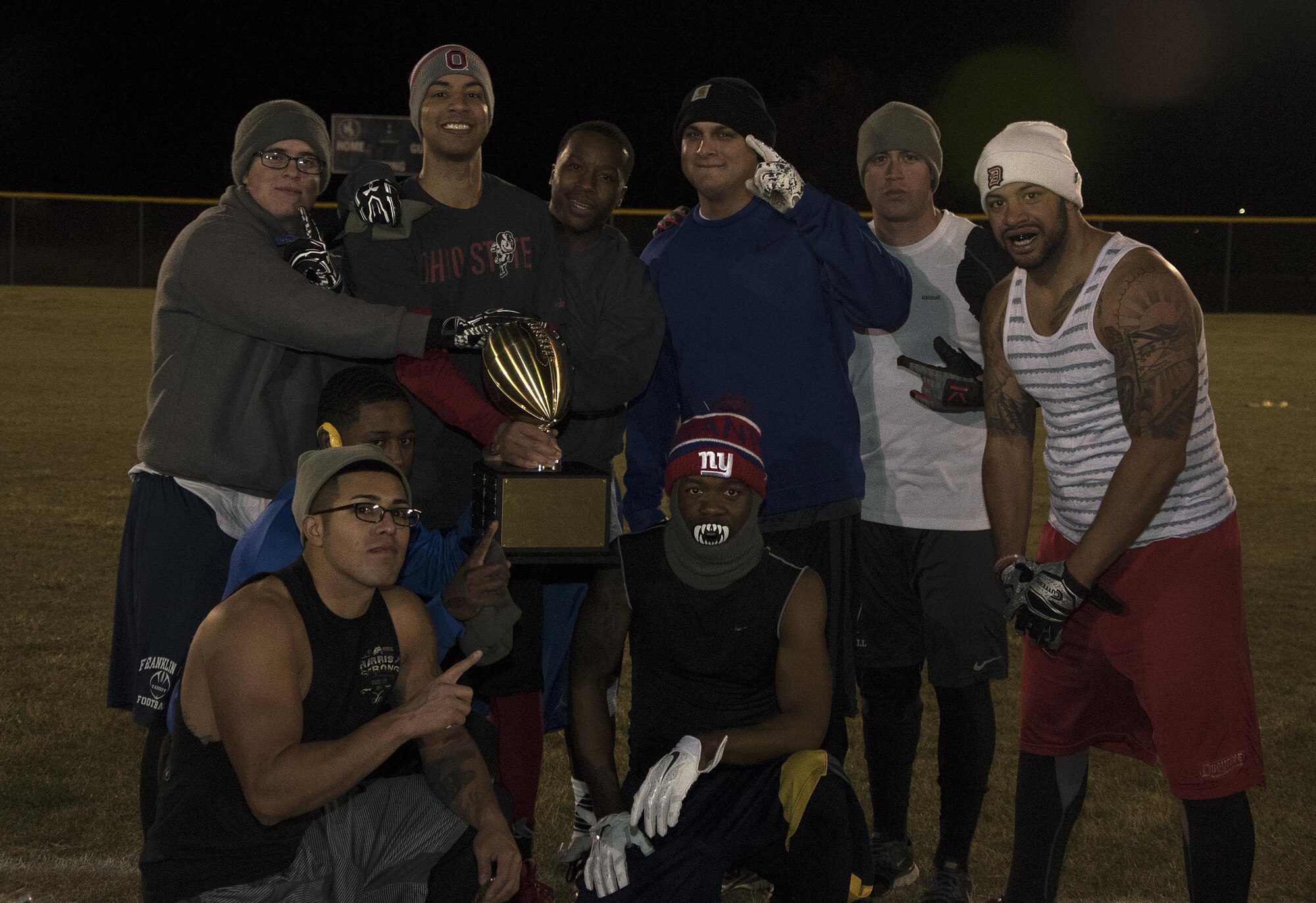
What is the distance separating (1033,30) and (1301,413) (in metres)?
32.1

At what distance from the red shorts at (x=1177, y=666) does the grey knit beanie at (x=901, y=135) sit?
62.4 inches

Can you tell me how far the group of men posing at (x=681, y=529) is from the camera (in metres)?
3.29

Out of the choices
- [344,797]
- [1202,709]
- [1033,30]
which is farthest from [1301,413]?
[1033,30]

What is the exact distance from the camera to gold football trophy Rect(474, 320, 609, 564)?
376cm

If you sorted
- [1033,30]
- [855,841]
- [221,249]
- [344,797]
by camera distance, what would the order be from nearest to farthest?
1. [344,797]
2. [855,841]
3. [221,249]
4. [1033,30]

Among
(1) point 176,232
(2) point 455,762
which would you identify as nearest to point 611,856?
(2) point 455,762

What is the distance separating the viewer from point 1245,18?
4725 centimetres

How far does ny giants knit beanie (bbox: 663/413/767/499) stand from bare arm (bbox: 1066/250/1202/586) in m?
0.88

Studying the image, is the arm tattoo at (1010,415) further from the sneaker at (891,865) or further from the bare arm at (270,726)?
the bare arm at (270,726)

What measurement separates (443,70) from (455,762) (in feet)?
6.52

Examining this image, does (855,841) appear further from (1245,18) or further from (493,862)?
(1245,18)

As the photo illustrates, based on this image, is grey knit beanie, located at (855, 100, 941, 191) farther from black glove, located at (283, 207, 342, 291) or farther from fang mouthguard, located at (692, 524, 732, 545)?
black glove, located at (283, 207, 342, 291)

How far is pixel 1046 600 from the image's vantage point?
3488mm

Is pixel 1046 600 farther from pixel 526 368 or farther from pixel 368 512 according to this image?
pixel 368 512
